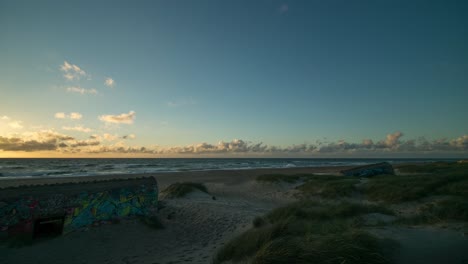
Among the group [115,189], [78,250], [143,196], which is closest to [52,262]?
[78,250]

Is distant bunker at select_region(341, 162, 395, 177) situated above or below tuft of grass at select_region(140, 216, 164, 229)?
above

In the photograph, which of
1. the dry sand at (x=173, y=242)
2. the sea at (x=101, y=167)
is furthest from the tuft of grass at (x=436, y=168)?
the sea at (x=101, y=167)

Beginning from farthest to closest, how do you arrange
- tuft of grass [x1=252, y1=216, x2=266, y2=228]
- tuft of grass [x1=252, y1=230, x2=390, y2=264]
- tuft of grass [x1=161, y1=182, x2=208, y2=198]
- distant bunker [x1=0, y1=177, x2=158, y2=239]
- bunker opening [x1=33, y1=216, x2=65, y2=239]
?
1. tuft of grass [x1=161, y1=182, x2=208, y2=198]
2. bunker opening [x1=33, y1=216, x2=65, y2=239]
3. tuft of grass [x1=252, y1=216, x2=266, y2=228]
4. distant bunker [x1=0, y1=177, x2=158, y2=239]
5. tuft of grass [x1=252, y1=230, x2=390, y2=264]

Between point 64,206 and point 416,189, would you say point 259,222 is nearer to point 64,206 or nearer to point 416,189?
point 64,206

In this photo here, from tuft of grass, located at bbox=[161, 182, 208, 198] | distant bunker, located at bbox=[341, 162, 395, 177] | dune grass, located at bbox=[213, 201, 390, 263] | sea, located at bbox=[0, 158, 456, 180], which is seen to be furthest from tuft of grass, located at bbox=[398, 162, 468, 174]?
sea, located at bbox=[0, 158, 456, 180]

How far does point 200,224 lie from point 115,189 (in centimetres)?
450

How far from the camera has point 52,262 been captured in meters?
7.07

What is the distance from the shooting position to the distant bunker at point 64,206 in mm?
8148

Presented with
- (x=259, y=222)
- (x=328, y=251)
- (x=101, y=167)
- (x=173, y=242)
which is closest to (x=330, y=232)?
(x=328, y=251)

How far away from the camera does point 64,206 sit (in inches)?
351

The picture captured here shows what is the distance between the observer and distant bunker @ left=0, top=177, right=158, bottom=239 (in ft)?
26.7

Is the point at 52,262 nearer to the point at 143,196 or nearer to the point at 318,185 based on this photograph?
the point at 143,196

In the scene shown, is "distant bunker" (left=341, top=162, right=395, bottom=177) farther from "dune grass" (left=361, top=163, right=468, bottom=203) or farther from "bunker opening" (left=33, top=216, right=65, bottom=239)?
"bunker opening" (left=33, top=216, right=65, bottom=239)

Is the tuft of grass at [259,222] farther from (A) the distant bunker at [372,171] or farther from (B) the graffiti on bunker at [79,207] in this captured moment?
(A) the distant bunker at [372,171]
